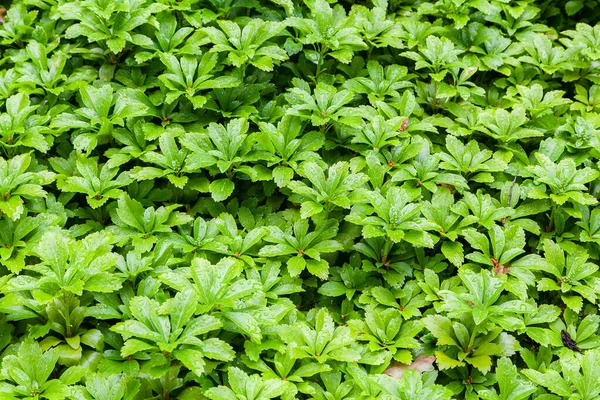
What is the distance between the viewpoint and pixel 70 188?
10.2 ft

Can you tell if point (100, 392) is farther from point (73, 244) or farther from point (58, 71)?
point (58, 71)

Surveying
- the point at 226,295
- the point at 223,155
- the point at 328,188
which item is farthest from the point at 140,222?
the point at 328,188

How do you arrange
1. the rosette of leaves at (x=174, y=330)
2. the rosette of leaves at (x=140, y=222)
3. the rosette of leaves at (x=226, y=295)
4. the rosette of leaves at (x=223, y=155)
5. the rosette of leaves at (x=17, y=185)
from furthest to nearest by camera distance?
the rosette of leaves at (x=223, y=155), the rosette of leaves at (x=140, y=222), the rosette of leaves at (x=17, y=185), the rosette of leaves at (x=226, y=295), the rosette of leaves at (x=174, y=330)

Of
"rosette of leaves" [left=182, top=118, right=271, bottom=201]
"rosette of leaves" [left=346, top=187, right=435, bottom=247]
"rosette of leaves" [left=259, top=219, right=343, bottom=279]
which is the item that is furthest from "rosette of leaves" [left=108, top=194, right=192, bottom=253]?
"rosette of leaves" [left=346, top=187, right=435, bottom=247]

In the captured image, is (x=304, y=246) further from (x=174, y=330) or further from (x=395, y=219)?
(x=174, y=330)

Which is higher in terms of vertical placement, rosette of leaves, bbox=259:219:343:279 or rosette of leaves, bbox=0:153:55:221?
rosette of leaves, bbox=0:153:55:221

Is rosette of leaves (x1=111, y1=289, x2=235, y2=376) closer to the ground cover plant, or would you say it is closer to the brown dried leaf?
the ground cover plant

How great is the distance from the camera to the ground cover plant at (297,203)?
2.59 meters

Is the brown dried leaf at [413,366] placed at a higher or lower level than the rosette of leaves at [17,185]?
lower

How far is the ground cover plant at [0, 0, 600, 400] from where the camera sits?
2.59 meters

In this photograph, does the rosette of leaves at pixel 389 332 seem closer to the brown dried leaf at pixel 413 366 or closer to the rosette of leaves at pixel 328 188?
the brown dried leaf at pixel 413 366

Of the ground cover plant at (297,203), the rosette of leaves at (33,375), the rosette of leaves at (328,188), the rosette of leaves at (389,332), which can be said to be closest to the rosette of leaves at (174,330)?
the ground cover plant at (297,203)

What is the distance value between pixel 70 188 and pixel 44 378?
1.02 meters

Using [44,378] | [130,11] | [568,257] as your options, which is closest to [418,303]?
[568,257]
